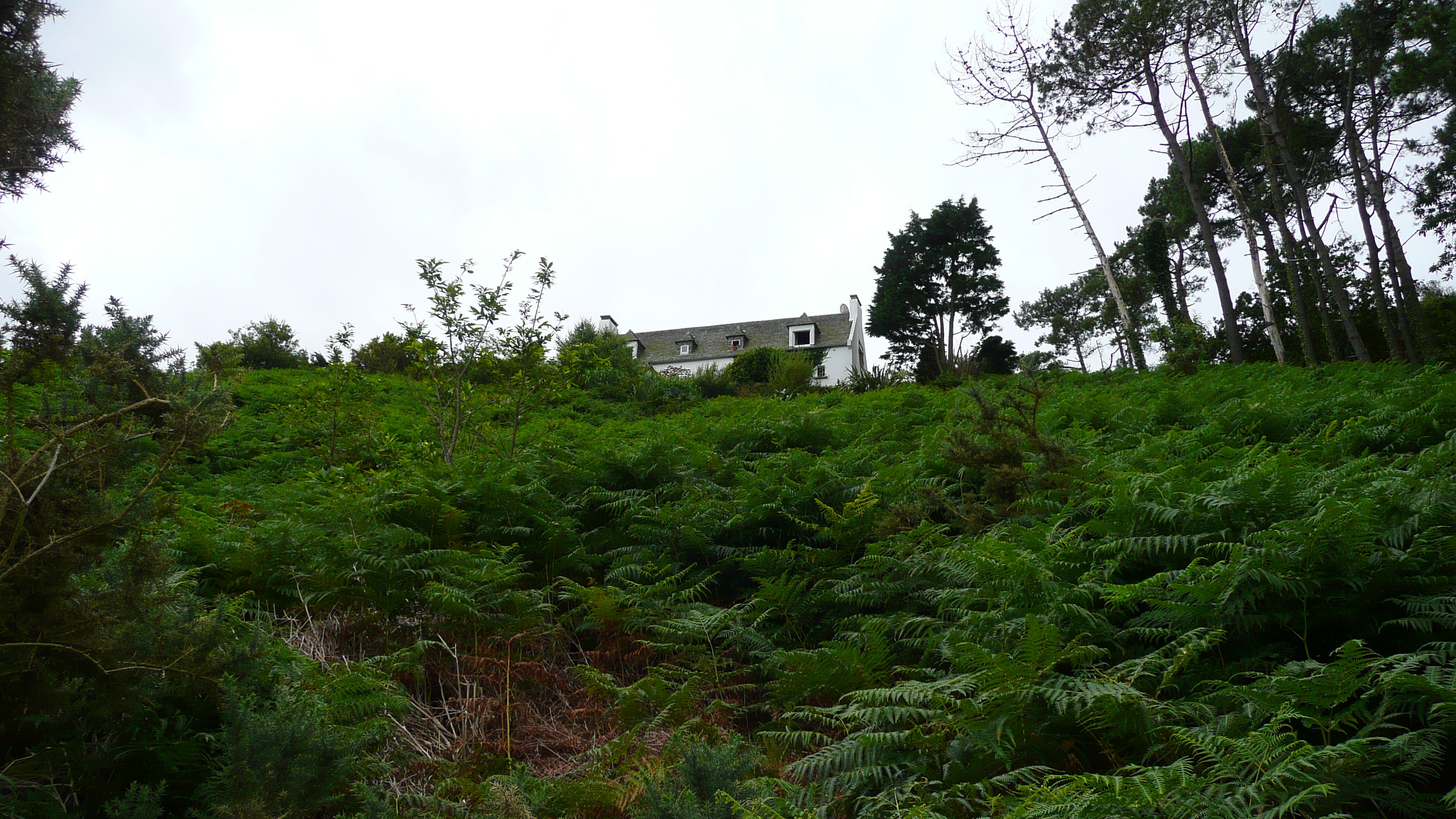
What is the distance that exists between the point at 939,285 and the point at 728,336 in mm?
15056

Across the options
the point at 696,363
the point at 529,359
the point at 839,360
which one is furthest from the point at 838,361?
the point at 529,359

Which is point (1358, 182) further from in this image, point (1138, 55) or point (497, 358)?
point (497, 358)

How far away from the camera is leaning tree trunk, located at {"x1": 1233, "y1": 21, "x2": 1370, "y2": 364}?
13328 millimetres

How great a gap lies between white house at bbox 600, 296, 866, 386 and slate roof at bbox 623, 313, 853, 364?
4 cm

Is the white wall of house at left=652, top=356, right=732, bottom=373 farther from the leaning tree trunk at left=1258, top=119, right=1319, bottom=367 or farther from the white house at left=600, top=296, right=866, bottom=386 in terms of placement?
the leaning tree trunk at left=1258, top=119, right=1319, bottom=367

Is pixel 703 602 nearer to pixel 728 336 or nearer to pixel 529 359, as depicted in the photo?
pixel 529 359

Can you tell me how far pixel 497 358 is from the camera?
28.1 feet

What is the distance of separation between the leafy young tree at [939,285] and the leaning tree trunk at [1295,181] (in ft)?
43.0

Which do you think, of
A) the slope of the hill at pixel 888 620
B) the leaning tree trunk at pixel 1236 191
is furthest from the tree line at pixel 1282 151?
the slope of the hill at pixel 888 620

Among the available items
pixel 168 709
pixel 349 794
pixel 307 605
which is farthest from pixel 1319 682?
pixel 307 605

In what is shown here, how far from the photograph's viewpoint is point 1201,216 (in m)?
15.6

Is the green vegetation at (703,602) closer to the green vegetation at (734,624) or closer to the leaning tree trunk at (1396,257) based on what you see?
the green vegetation at (734,624)

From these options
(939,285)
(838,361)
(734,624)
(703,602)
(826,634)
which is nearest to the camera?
(734,624)

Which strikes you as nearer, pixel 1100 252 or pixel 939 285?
pixel 1100 252
